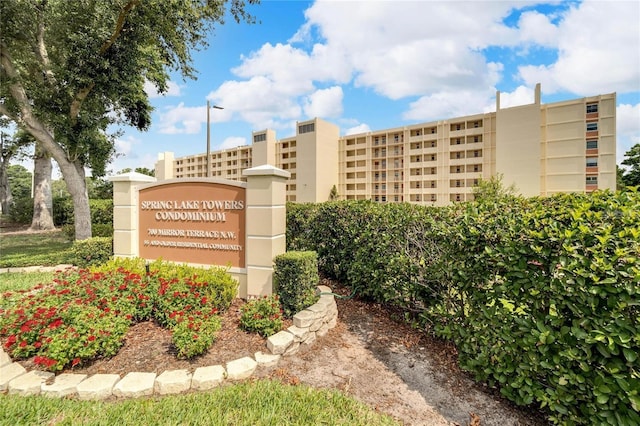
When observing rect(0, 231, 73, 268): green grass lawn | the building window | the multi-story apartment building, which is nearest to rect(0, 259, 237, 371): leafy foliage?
rect(0, 231, 73, 268): green grass lawn

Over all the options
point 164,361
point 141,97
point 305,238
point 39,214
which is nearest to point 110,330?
point 164,361

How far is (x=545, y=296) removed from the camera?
250cm

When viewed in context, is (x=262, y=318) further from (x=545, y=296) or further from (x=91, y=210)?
(x=91, y=210)

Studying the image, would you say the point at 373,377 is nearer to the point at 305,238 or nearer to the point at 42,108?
the point at 305,238

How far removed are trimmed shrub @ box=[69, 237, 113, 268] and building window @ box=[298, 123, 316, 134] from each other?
35646 millimetres

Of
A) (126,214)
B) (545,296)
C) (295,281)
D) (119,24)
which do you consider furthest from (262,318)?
(119,24)

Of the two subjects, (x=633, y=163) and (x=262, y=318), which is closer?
(x=262, y=318)

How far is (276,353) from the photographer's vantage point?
11.8 ft

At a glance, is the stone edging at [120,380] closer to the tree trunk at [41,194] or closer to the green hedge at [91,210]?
the green hedge at [91,210]

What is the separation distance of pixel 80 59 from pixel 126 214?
6.70m

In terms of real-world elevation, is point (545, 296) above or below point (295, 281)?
above

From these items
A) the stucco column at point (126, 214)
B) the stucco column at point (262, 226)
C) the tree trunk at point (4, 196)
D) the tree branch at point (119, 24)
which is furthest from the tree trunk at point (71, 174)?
the tree trunk at point (4, 196)

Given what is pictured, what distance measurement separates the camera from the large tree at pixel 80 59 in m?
8.74

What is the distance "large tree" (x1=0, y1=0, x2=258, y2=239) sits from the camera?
344 inches
